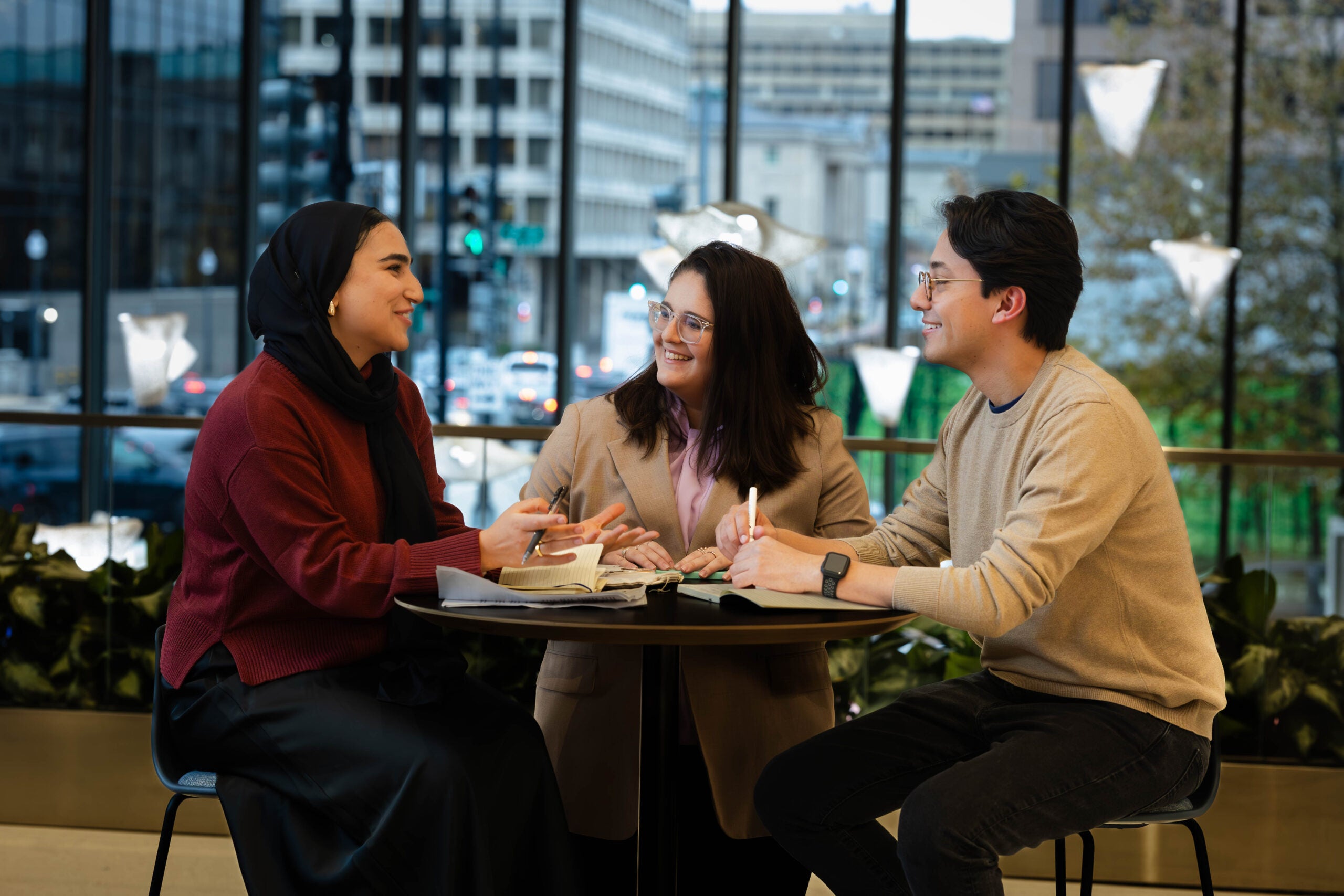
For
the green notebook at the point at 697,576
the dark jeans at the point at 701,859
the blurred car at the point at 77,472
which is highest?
the green notebook at the point at 697,576

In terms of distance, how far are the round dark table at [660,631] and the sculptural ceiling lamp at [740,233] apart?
3.12 m

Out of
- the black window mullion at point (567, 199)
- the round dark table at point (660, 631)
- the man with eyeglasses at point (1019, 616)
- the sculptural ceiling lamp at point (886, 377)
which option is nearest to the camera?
the round dark table at point (660, 631)

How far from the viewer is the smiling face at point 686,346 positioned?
2.38 m

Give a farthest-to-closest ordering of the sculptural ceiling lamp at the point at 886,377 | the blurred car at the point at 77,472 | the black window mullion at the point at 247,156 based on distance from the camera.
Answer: the black window mullion at the point at 247,156
the sculptural ceiling lamp at the point at 886,377
the blurred car at the point at 77,472

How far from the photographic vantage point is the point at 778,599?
1836 mm

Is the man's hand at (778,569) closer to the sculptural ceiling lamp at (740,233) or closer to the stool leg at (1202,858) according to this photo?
the stool leg at (1202,858)

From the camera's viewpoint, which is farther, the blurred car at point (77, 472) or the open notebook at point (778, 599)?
the blurred car at point (77, 472)

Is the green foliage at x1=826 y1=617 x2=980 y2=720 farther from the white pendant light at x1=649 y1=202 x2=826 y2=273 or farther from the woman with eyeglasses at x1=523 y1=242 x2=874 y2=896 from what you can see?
the white pendant light at x1=649 y1=202 x2=826 y2=273

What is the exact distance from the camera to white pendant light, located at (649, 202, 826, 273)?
493cm

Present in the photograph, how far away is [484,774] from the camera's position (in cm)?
189

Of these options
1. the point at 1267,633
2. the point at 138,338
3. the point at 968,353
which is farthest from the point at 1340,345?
the point at 138,338

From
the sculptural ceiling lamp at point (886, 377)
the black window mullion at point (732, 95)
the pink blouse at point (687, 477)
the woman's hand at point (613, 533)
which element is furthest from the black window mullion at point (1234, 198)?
the woman's hand at point (613, 533)

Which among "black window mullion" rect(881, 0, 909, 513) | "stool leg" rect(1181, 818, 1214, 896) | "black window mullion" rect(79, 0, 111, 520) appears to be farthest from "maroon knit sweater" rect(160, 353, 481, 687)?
"black window mullion" rect(79, 0, 111, 520)

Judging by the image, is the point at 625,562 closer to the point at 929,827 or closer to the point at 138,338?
the point at 929,827
